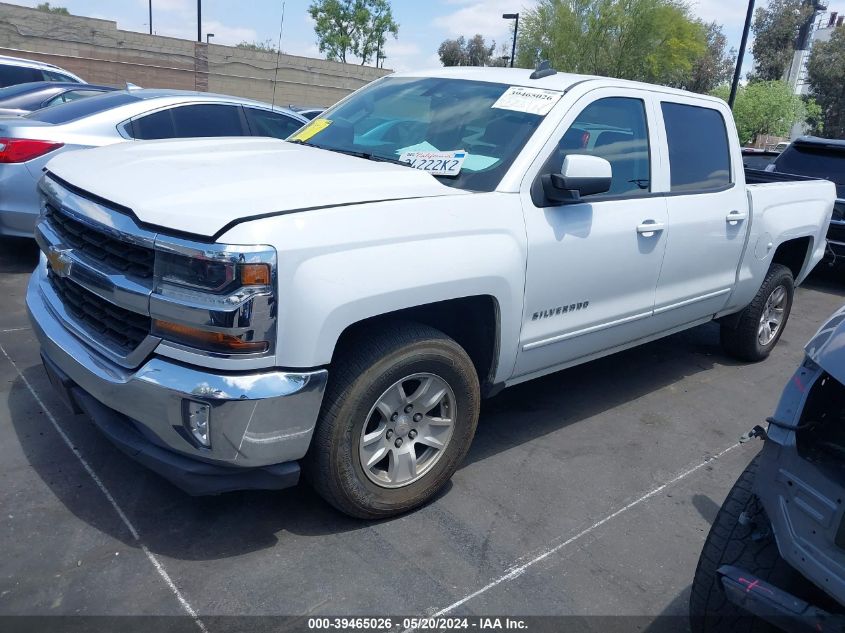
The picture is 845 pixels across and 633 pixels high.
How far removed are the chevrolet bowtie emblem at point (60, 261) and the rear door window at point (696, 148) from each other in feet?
10.8

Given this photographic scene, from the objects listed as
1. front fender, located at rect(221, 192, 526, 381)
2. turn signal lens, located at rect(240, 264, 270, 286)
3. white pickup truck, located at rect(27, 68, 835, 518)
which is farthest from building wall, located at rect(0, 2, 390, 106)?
turn signal lens, located at rect(240, 264, 270, 286)

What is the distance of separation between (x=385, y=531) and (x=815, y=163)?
28.0ft

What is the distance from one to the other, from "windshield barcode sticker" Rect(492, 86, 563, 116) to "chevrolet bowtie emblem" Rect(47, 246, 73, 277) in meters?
2.17

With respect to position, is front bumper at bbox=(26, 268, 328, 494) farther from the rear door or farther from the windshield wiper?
the rear door

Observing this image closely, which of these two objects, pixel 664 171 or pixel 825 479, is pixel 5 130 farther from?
pixel 825 479

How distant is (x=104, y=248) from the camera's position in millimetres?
2785

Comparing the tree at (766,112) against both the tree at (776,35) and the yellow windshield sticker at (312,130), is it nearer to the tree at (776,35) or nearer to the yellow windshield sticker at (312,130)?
the tree at (776,35)

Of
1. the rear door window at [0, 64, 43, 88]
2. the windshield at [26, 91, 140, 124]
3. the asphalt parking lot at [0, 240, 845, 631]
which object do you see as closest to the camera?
the asphalt parking lot at [0, 240, 845, 631]

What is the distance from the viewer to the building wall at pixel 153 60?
26.6m

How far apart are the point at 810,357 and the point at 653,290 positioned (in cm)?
204

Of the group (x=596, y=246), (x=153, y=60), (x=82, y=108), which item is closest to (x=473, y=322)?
(x=596, y=246)

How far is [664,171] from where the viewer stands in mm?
4219

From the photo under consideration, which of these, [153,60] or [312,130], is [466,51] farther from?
[312,130]

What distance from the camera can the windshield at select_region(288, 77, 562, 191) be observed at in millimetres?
3432
